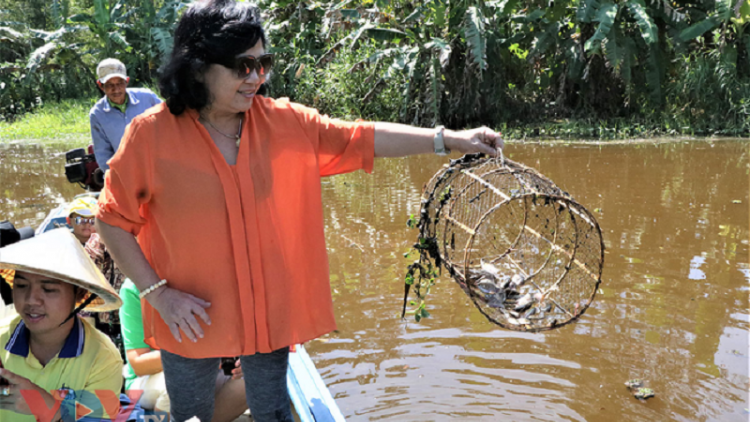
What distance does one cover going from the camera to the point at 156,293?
171 cm

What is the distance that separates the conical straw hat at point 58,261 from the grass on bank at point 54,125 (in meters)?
11.9

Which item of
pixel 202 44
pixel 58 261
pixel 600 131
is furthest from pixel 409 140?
pixel 600 131

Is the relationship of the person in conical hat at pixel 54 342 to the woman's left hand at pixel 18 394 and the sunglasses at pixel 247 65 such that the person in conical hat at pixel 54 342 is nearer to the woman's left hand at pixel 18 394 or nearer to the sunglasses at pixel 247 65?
the woman's left hand at pixel 18 394

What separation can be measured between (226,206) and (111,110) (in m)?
2.59

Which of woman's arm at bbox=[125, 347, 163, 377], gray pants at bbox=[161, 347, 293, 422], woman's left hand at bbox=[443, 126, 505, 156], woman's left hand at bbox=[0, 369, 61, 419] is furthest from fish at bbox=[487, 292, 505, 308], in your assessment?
woman's left hand at bbox=[0, 369, 61, 419]

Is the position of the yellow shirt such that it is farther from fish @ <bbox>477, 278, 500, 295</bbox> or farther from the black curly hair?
fish @ <bbox>477, 278, 500, 295</bbox>

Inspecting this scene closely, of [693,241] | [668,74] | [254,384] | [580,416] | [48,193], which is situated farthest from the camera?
[668,74]

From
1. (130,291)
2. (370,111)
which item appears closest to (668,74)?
(370,111)

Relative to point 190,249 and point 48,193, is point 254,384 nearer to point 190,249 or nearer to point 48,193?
point 190,249

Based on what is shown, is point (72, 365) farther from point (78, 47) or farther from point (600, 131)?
point (78, 47)

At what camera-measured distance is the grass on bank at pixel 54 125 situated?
553 inches

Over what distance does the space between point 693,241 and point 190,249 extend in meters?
4.64

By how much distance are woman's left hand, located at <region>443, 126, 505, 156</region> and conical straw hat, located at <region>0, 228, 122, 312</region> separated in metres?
1.11

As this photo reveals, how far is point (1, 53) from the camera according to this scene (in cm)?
1906
